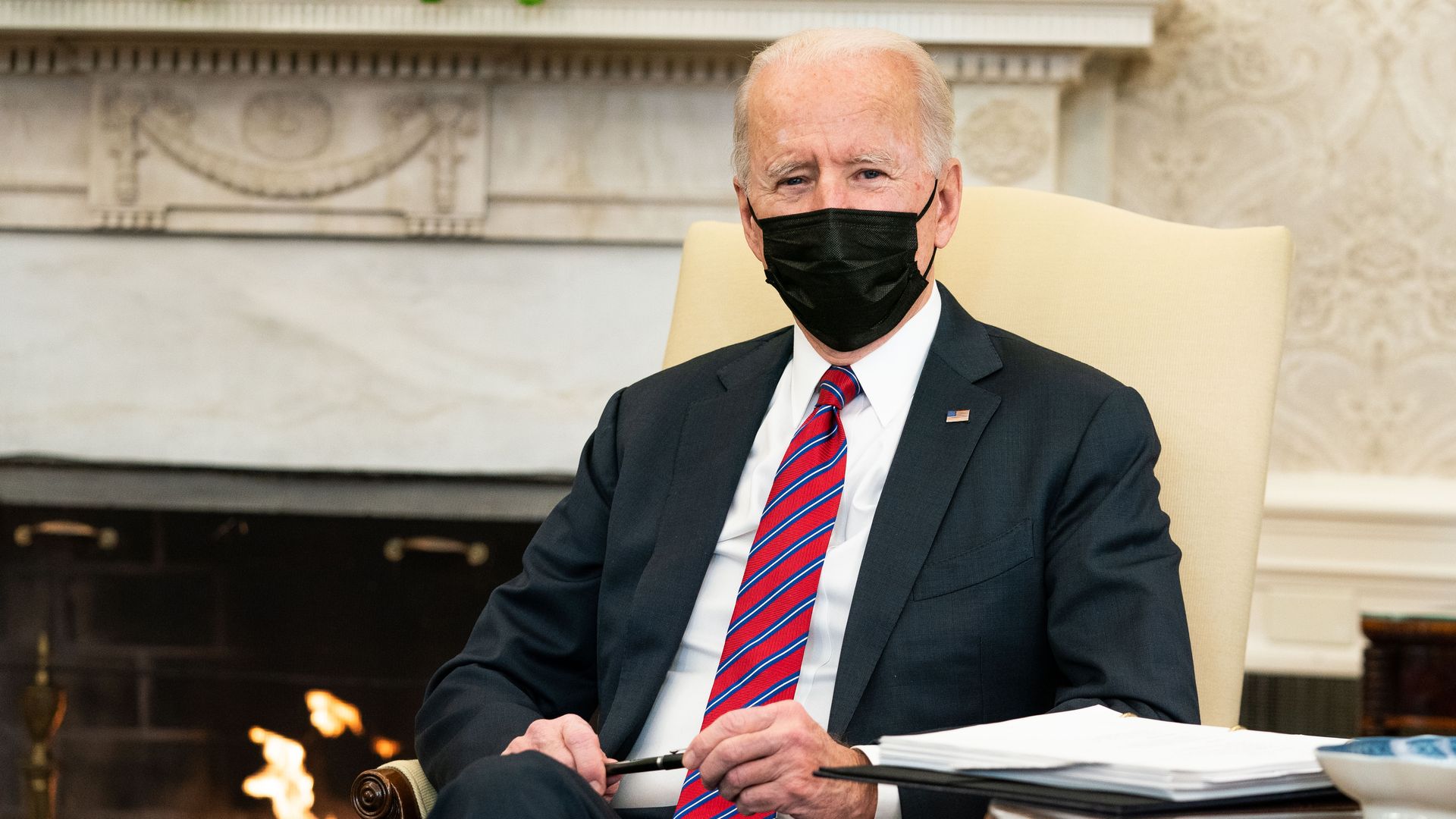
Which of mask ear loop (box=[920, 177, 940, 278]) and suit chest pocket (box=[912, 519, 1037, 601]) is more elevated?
mask ear loop (box=[920, 177, 940, 278])

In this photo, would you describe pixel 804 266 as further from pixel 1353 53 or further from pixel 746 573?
pixel 1353 53

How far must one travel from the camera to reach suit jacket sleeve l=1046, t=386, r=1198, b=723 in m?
1.12

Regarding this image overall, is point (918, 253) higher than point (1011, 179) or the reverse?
the reverse

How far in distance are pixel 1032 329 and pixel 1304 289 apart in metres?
1.33

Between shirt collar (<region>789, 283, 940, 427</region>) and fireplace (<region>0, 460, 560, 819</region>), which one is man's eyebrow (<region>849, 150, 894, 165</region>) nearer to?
shirt collar (<region>789, 283, 940, 427</region>)

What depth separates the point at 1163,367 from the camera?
1459mm

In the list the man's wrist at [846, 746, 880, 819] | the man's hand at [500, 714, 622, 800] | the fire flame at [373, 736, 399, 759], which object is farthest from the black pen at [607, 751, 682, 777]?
the fire flame at [373, 736, 399, 759]

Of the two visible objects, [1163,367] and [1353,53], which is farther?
[1353,53]

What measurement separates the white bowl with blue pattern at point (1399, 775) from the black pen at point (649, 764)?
499mm

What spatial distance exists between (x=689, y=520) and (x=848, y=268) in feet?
0.98

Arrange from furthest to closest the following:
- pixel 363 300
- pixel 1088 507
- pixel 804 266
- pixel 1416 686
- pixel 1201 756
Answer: pixel 363 300 < pixel 1416 686 < pixel 804 266 < pixel 1088 507 < pixel 1201 756

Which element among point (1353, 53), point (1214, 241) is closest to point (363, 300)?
point (1214, 241)

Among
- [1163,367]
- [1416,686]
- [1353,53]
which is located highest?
[1353,53]

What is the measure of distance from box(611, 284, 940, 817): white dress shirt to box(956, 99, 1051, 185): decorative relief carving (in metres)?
1.22
